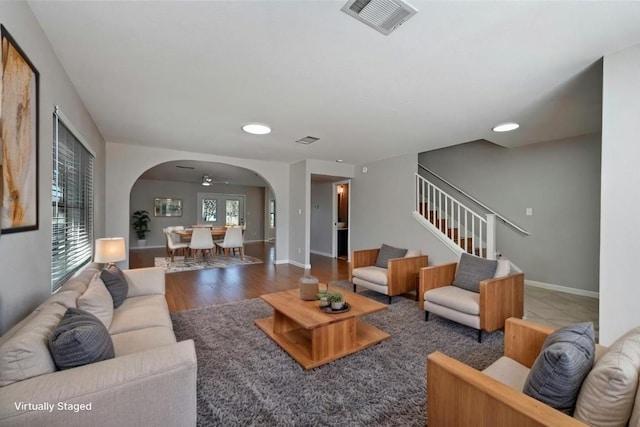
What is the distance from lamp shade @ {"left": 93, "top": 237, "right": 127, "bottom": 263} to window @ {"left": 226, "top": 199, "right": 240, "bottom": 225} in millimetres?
7811

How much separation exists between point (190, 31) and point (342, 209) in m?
6.77

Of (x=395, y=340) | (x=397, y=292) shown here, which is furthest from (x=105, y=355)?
(x=397, y=292)

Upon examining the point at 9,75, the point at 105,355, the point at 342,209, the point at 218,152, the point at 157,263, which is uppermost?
the point at 218,152

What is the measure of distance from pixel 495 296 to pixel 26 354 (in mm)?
3151

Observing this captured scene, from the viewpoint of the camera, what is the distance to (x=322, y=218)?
25.4 feet

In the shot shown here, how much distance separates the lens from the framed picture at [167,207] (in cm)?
919

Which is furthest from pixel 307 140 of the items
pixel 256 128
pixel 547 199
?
pixel 547 199

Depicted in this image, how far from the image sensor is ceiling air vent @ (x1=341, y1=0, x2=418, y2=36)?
4.84ft

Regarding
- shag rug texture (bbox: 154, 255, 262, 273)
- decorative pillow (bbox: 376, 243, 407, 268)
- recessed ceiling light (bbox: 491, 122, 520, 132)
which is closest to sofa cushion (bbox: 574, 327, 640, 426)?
decorative pillow (bbox: 376, 243, 407, 268)

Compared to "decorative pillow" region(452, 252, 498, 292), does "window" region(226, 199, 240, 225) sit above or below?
above

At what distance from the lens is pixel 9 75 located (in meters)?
1.30

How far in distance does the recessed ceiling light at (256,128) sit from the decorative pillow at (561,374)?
339cm

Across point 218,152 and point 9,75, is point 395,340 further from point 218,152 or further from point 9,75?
point 218,152

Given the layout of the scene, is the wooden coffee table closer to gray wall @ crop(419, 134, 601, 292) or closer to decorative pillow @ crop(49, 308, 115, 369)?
decorative pillow @ crop(49, 308, 115, 369)
